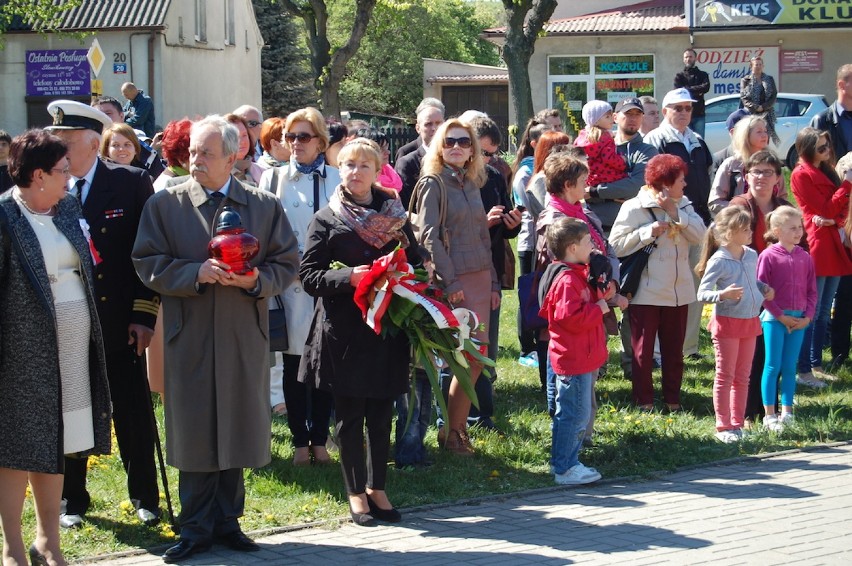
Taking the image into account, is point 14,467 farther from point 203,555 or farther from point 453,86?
point 453,86

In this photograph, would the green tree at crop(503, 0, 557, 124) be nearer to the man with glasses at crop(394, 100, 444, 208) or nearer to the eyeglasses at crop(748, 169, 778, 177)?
the eyeglasses at crop(748, 169, 778, 177)

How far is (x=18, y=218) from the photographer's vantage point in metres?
5.20

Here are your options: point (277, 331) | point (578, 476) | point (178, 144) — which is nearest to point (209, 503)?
point (277, 331)

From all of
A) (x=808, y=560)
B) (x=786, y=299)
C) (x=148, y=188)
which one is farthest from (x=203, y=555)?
(x=786, y=299)

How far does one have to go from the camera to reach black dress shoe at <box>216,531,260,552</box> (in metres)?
5.72

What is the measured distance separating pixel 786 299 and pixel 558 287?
91.6 inches

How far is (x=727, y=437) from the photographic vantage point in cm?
784

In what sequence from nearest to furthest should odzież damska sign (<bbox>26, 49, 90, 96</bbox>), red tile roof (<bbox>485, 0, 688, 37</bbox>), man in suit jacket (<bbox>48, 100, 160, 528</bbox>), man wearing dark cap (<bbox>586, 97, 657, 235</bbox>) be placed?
1. man in suit jacket (<bbox>48, 100, 160, 528</bbox>)
2. man wearing dark cap (<bbox>586, 97, 657, 235</bbox>)
3. odzież damska sign (<bbox>26, 49, 90, 96</bbox>)
4. red tile roof (<bbox>485, 0, 688, 37</bbox>)

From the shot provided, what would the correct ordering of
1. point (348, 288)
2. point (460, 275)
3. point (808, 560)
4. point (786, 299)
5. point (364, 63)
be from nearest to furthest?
point (808, 560) < point (348, 288) < point (460, 275) < point (786, 299) < point (364, 63)

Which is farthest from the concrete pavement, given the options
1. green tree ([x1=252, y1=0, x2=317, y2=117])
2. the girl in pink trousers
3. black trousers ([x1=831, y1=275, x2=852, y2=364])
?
green tree ([x1=252, y1=0, x2=317, y2=117])

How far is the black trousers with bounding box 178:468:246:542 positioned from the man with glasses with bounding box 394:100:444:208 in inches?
121

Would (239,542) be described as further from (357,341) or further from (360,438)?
(357,341)

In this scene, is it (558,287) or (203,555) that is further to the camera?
(558,287)

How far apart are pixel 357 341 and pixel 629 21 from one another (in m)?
34.4
